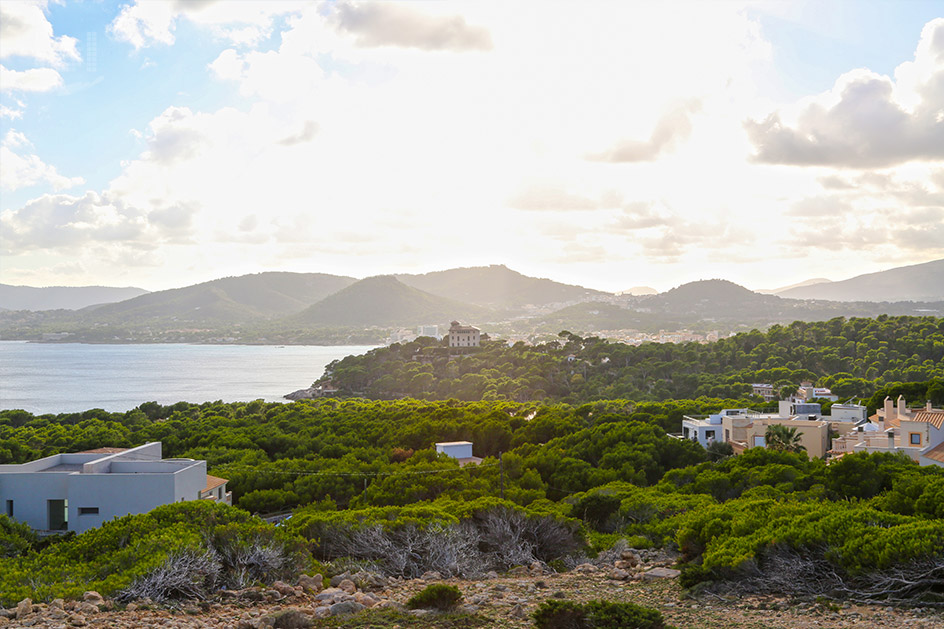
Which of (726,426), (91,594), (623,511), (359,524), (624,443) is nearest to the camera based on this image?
(91,594)

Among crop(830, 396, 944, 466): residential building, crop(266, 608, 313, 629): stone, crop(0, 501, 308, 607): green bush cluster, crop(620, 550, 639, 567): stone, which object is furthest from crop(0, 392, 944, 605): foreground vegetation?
crop(830, 396, 944, 466): residential building

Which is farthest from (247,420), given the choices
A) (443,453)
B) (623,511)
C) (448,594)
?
(448,594)

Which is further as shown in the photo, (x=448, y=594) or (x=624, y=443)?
(x=624, y=443)

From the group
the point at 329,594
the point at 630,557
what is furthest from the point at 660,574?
the point at 329,594

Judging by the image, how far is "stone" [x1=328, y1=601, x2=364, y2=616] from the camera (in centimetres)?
715

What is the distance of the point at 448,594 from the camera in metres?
7.34

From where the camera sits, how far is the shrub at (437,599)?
730 cm

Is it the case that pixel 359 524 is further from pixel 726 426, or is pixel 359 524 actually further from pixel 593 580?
pixel 726 426

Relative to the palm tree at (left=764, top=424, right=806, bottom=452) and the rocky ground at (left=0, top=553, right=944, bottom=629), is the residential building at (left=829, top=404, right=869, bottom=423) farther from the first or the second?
the rocky ground at (left=0, top=553, right=944, bottom=629)

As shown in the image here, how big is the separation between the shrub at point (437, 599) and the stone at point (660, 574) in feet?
9.73

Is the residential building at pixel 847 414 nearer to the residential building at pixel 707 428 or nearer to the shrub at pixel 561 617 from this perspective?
the residential building at pixel 707 428

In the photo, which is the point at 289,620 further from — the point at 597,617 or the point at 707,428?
the point at 707,428

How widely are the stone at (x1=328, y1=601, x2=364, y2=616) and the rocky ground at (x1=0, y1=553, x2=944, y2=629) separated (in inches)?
0.4

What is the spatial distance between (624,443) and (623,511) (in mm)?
7182
